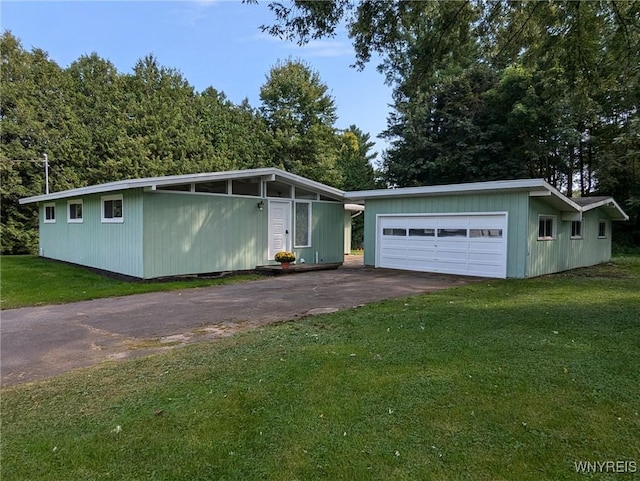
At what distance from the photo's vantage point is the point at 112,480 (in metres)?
2.31

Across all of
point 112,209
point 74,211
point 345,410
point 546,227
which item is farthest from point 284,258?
point 345,410

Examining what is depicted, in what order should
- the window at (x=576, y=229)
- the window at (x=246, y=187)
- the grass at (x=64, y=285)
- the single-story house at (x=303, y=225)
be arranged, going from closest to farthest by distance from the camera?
the grass at (x=64, y=285) → the single-story house at (x=303, y=225) → the window at (x=246, y=187) → the window at (x=576, y=229)

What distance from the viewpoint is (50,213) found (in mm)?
16000

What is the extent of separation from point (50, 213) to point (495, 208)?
16.0m

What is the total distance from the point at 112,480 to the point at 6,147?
78.5 feet

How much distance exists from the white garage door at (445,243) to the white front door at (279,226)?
307cm

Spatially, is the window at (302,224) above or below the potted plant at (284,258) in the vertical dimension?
above

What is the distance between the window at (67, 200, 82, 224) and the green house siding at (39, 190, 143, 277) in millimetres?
145

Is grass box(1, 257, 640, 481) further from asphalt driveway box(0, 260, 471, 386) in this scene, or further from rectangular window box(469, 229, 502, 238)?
rectangular window box(469, 229, 502, 238)

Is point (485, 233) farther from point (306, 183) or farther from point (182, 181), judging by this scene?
point (182, 181)

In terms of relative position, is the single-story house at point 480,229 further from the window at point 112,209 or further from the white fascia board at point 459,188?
the window at point 112,209

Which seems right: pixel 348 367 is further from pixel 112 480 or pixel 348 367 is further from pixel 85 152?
pixel 85 152

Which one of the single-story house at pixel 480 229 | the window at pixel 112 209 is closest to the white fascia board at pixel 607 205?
the single-story house at pixel 480 229

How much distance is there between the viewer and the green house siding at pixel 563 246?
11000 mm
